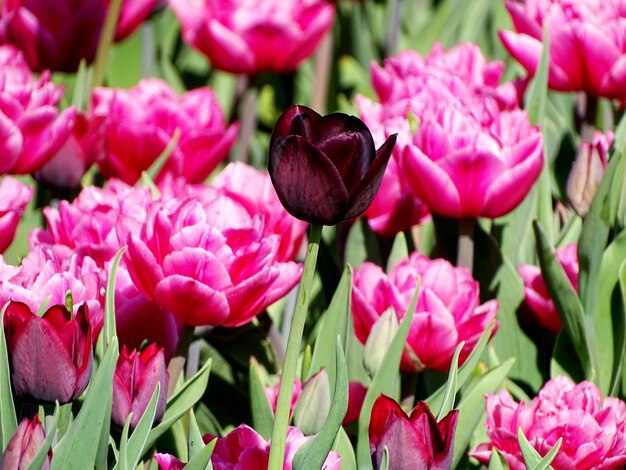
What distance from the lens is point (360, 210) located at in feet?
2.34

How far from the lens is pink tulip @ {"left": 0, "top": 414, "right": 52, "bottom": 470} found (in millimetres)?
700

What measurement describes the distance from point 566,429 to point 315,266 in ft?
1.04

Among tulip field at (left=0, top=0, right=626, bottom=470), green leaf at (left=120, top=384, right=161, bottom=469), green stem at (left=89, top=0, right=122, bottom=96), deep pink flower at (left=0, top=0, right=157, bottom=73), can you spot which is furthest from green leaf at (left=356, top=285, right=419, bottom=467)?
deep pink flower at (left=0, top=0, right=157, bottom=73)

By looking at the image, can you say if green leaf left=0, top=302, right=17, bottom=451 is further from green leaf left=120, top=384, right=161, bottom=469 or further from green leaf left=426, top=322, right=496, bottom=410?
green leaf left=426, top=322, right=496, bottom=410

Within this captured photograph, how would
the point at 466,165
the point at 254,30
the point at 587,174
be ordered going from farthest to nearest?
1. the point at 254,30
2. the point at 587,174
3. the point at 466,165

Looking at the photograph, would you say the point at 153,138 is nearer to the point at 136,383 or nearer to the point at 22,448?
the point at 136,383

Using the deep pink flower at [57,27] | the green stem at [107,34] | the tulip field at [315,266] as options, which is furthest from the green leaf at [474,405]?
the deep pink flower at [57,27]

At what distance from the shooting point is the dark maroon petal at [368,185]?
0.70 meters

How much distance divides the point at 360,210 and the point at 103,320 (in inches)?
11.5

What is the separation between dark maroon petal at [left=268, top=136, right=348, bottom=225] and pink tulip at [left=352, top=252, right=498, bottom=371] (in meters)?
0.34

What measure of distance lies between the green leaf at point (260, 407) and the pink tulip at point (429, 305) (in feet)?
0.46

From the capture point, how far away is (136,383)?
2.69 ft

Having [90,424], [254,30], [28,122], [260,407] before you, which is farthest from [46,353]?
[254,30]

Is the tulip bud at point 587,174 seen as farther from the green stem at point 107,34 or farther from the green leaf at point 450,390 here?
the green stem at point 107,34
